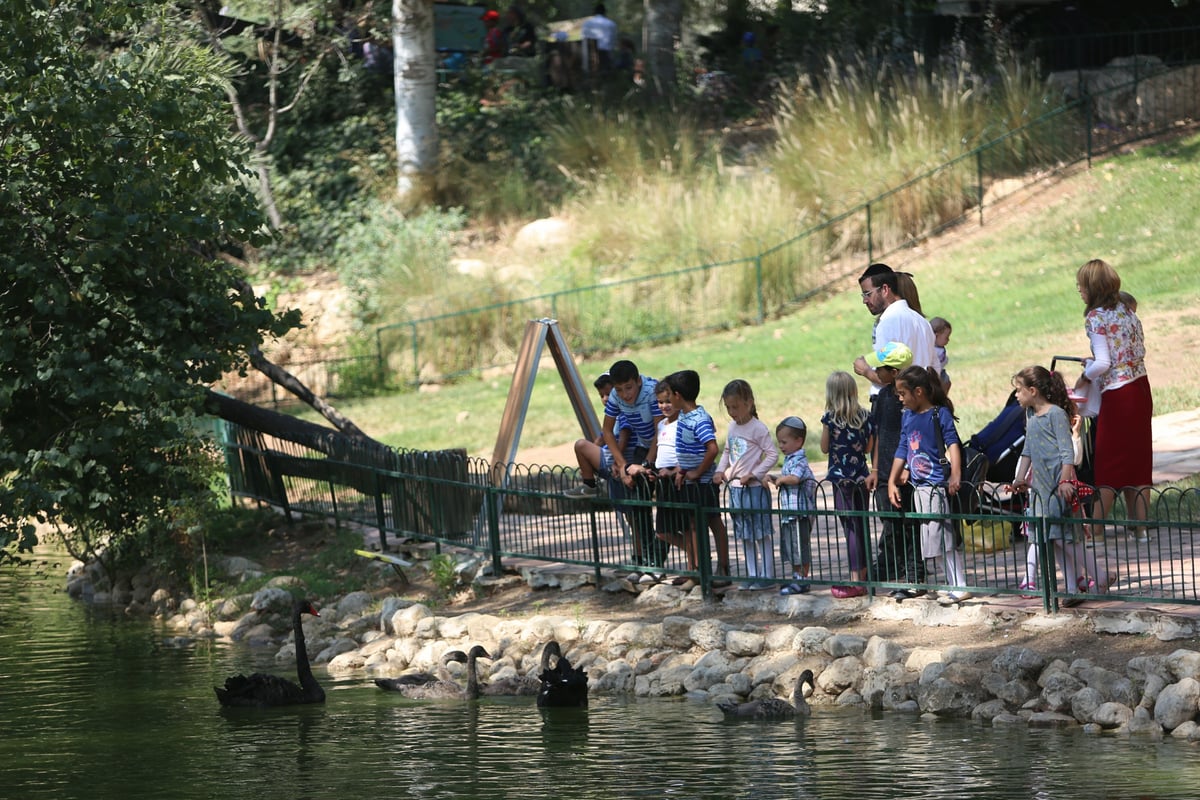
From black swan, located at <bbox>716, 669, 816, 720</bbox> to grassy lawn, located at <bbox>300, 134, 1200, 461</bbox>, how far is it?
7642 mm

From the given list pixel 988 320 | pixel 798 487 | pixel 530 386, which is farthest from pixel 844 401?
pixel 988 320

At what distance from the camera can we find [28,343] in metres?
14.2

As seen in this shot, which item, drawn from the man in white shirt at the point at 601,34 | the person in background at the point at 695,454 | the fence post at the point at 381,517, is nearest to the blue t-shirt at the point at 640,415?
the person in background at the point at 695,454

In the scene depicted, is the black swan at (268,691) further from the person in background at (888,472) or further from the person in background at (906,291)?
the person in background at (906,291)

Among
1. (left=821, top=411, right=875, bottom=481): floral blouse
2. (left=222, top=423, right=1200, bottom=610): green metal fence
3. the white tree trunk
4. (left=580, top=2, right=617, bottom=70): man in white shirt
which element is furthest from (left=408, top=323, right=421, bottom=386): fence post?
(left=821, top=411, right=875, bottom=481): floral blouse

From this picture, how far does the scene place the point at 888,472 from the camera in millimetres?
10914

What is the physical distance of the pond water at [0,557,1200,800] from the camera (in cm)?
859

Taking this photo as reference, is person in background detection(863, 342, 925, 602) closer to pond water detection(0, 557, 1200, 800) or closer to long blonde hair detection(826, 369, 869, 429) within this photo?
long blonde hair detection(826, 369, 869, 429)

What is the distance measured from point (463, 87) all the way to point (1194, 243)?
16.2 m

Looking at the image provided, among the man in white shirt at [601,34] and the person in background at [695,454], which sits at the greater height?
the man in white shirt at [601,34]

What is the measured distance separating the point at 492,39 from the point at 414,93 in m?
5.78

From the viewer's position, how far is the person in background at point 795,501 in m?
11.3

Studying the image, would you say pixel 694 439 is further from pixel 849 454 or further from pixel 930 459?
pixel 930 459

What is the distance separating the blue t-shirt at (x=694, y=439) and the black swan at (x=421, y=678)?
2052mm
